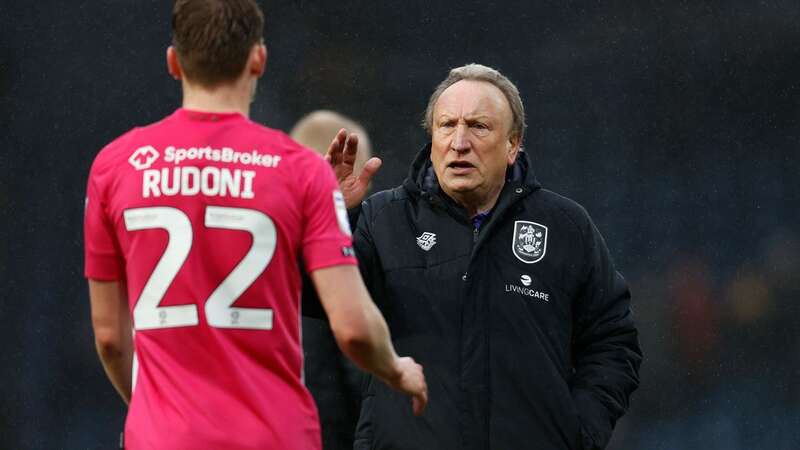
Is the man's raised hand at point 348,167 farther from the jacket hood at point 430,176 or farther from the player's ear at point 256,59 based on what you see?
the player's ear at point 256,59

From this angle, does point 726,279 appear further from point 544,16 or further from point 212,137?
point 212,137

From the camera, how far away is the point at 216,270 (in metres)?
2.06

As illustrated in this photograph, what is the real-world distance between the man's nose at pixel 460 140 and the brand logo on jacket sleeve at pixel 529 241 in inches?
10.0

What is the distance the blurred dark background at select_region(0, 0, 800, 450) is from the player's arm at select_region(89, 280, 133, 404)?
392 centimetres

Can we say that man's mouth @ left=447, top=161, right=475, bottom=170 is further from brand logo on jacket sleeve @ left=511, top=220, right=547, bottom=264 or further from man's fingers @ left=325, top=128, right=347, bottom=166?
man's fingers @ left=325, top=128, right=347, bottom=166

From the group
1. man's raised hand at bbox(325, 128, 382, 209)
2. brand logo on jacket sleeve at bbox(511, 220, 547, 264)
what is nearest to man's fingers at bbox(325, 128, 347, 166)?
man's raised hand at bbox(325, 128, 382, 209)

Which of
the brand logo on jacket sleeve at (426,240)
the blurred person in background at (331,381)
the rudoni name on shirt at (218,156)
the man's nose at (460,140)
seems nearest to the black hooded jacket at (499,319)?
the brand logo on jacket sleeve at (426,240)

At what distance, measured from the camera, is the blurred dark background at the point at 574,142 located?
19.8 feet

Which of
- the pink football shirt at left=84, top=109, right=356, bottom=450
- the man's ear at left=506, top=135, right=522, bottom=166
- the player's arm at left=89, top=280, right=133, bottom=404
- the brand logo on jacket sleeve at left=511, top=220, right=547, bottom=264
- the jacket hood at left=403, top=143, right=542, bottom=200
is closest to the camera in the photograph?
the pink football shirt at left=84, top=109, right=356, bottom=450

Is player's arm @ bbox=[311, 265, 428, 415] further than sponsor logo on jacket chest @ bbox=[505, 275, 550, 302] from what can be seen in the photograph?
No

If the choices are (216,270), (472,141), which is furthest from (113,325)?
(472,141)

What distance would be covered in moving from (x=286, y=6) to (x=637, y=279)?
2.45m

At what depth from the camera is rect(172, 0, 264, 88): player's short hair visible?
6.86 ft

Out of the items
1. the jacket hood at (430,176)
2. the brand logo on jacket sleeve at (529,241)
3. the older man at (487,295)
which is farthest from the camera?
the jacket hood at (430,176)
